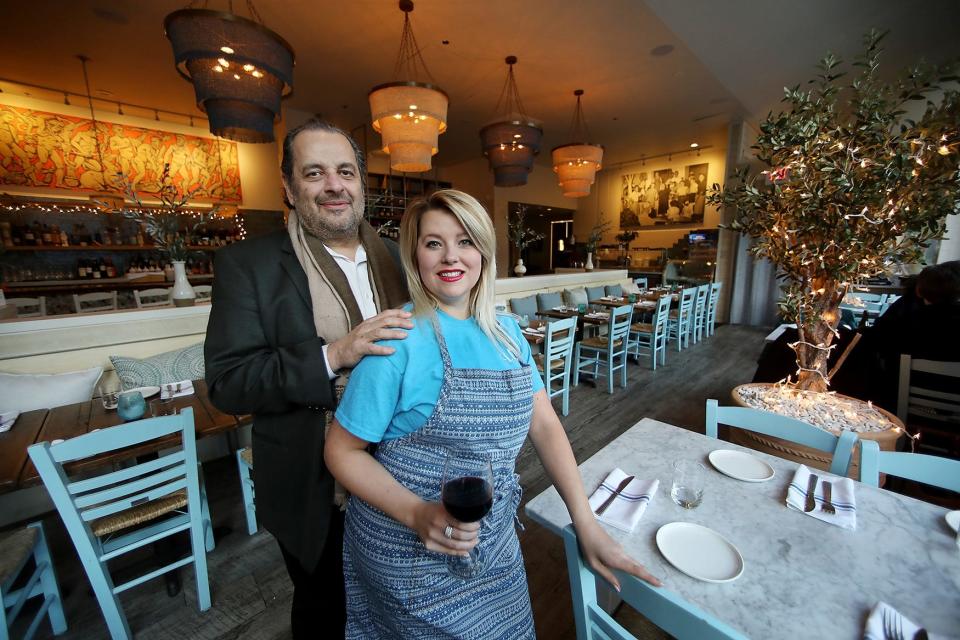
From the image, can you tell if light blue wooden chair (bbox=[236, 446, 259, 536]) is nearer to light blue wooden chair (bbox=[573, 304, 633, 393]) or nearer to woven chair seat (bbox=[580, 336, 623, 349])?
light blue wooden chair (bbox=[573, 304, 633, 393])

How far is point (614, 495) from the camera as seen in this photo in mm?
1227

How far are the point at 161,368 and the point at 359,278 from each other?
2.38 m

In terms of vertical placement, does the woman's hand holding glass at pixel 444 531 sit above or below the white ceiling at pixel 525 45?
below

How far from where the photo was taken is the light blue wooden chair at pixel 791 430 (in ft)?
4.56

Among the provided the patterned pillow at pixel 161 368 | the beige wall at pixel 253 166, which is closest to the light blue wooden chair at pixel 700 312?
the patterned pillow at pixel 161 368

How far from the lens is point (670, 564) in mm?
971

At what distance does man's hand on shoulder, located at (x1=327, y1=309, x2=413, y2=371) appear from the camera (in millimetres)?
904

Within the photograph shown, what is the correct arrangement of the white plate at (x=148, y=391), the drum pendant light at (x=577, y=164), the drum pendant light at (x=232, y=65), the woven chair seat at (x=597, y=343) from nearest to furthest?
the drum pendant light at (x=232, y=65)
the white plate at (x=148, y=391)
the woven chair seat at (x=597, y=343)
the drum pendant light at (x=577, y=164)

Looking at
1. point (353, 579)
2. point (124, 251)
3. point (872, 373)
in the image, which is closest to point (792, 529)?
point (353, 579)

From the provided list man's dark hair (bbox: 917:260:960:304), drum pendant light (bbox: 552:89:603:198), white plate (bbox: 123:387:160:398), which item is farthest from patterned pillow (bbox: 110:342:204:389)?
man's dark hair (bbox: 917:260:960:304)

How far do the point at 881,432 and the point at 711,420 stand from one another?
99cm

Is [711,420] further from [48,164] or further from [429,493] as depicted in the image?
[48,164]

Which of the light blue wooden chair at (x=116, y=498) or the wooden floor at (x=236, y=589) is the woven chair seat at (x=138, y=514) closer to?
the light blue wooden chair at (x=116, y=498)

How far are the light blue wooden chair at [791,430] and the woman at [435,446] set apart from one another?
103 centimetres
